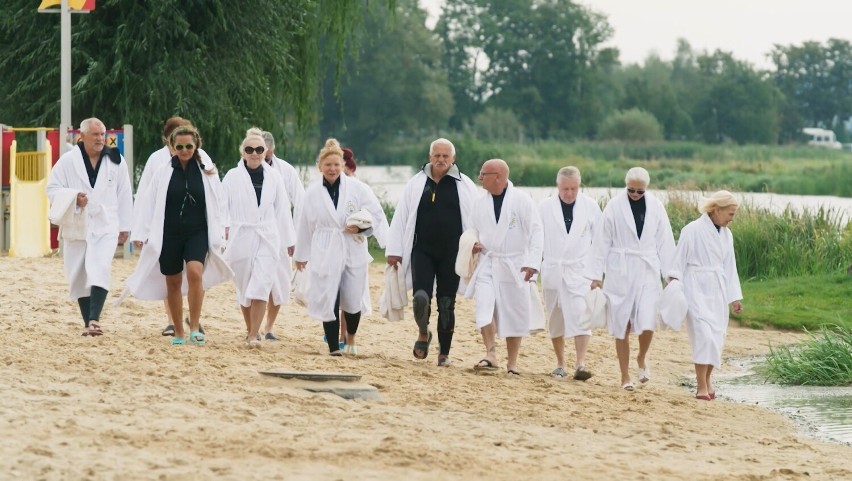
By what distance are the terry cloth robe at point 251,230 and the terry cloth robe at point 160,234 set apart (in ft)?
Result: 1.11

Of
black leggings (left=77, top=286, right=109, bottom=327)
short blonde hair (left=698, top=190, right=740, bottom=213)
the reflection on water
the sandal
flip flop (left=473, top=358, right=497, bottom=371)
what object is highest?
short blonde hair (left=698, top=190, right=740, bottom=213)

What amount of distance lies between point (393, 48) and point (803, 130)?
127ft

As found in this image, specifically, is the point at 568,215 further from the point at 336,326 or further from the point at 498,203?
the point at 336,326

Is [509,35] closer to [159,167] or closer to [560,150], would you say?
[560,150]

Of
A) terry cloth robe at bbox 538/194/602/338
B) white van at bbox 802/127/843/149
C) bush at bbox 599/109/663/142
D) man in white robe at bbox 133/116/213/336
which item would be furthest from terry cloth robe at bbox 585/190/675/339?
white van at bbox 802/127/843/149

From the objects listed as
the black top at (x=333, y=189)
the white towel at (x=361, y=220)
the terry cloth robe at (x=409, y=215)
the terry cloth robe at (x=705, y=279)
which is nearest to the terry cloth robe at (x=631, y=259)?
the terry cloth robe at (x=705, y=279)

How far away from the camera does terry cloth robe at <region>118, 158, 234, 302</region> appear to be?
12.8m

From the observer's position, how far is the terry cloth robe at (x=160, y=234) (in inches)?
502

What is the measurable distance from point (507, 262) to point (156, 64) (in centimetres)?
1289

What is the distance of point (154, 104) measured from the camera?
25.1 m

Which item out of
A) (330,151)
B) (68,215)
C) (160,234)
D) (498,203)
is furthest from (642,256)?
(68,215)

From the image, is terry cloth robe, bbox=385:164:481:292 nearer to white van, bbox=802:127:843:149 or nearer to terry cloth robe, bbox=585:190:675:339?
terry cloth robe, bbox=585:190:675:339

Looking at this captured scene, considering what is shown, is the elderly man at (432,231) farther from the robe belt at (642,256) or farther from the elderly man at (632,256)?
the robe belt at (642,256)

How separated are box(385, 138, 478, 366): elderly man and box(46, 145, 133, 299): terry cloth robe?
2310mm
